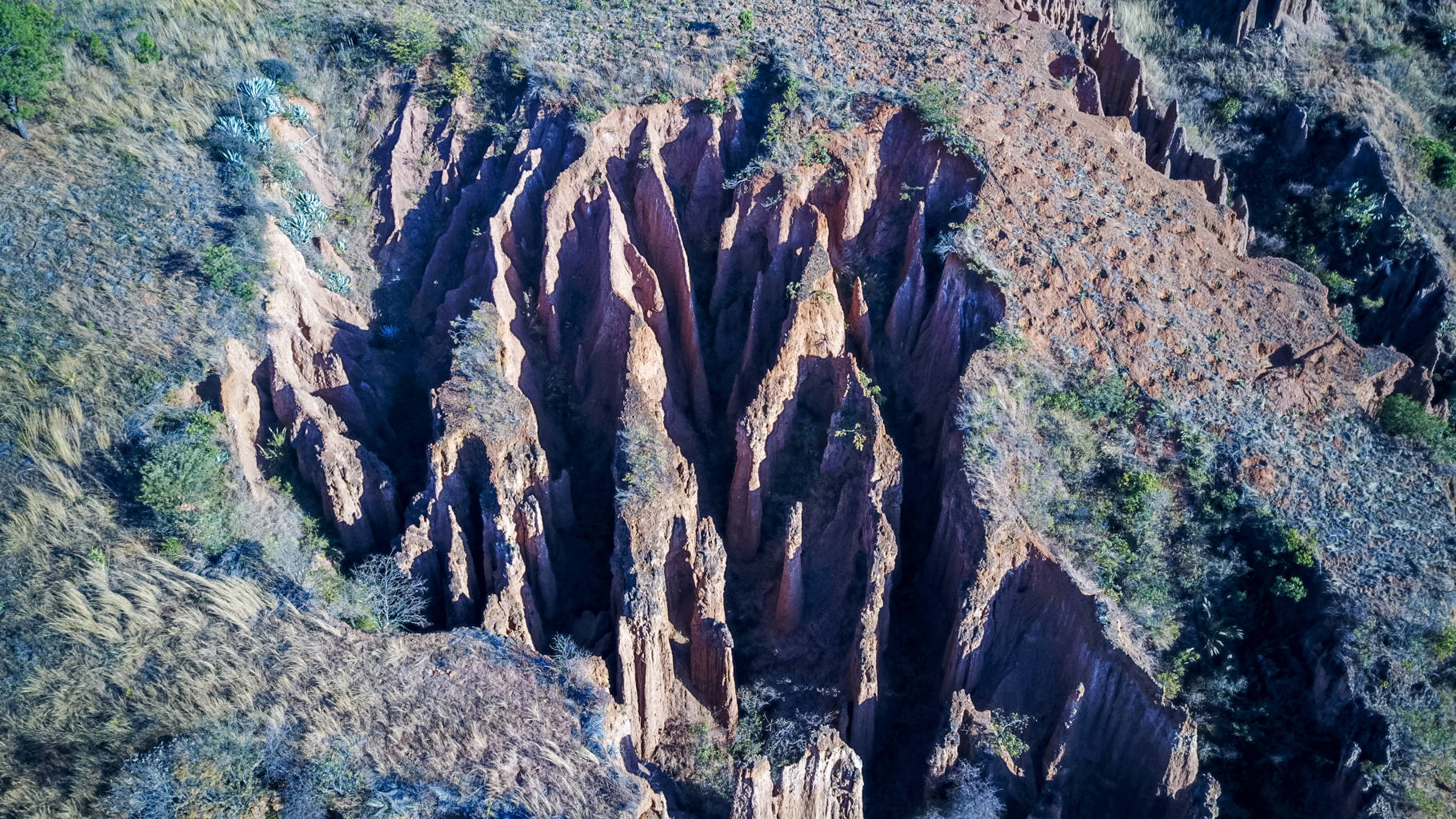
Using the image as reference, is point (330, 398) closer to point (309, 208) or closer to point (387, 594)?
point (387, 594)

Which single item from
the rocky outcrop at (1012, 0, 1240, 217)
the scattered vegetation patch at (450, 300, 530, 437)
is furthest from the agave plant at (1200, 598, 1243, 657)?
the scattered vegetation patch at (450, 300, 530, 437)

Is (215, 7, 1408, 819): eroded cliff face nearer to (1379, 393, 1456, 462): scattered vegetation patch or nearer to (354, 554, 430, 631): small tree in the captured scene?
(354, 554, 430, 631): small tree

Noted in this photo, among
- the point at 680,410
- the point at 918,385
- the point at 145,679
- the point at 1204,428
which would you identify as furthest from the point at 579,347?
the point at 1204,428

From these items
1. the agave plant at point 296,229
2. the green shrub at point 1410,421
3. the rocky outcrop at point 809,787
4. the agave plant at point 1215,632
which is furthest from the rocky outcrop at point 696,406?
the green shrub at point 1410,421

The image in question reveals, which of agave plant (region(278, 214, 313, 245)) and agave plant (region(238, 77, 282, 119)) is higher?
agave plant (region(238, 77, 282, 119))

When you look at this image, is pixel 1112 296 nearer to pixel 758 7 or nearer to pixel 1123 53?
pixel 1123 53
